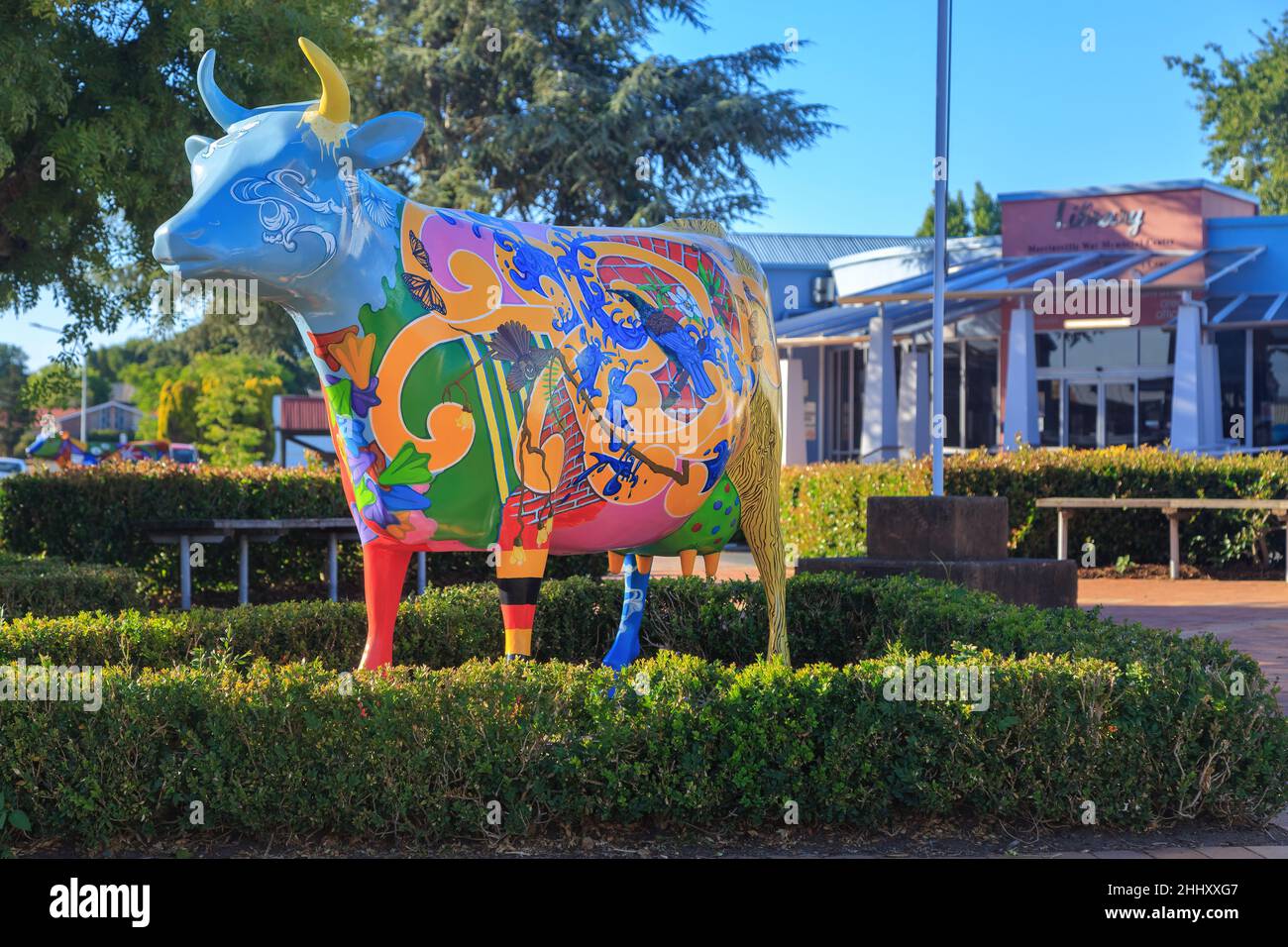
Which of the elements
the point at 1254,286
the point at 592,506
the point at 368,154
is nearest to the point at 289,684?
the point at 592,506

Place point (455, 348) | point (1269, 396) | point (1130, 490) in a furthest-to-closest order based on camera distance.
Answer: point (1269, 396), point (1130, 490), point (455, 348)

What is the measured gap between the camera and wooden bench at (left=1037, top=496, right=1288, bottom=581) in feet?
50.3

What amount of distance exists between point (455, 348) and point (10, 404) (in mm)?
72732

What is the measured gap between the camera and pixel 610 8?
26781mm

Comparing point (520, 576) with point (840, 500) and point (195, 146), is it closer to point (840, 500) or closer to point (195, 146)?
point (195, 146)

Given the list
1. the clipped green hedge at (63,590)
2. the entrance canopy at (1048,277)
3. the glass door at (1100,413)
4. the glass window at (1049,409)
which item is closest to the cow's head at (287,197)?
the clipped green hedge at (63,590)

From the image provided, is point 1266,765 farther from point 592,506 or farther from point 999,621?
point 592,506

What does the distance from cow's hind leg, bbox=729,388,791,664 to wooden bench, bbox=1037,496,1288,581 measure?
9573 mm

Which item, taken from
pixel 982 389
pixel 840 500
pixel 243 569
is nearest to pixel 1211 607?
pixel 840 500

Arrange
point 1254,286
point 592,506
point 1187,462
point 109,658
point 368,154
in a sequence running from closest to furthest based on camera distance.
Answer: point 368,154, point 592,506, point 109,658, point 1187,462, point 1254,286

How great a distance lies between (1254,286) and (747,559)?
13279mm

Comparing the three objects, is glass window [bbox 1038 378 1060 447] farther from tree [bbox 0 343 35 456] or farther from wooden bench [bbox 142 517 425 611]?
tree [bbox 0 343 35 456]

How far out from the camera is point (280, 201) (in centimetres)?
507

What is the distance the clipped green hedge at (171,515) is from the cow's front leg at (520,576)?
260 inches
